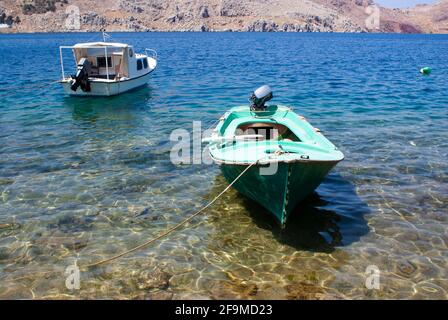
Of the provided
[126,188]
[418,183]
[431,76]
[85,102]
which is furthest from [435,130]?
[431,76]

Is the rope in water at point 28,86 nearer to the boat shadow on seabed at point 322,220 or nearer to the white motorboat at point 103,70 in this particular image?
the white motorboat at point 103,70

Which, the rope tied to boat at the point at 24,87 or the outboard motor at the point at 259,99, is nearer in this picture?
the outboard motor at the point at 259,99

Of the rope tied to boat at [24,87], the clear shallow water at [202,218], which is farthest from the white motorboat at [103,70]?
the clear shallow water at [202,218]

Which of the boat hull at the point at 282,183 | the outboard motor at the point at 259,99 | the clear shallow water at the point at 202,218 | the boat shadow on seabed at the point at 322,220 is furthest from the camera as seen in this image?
the outboard motor at the point at 259,99

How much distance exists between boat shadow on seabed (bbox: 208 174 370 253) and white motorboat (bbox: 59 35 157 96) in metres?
18.6

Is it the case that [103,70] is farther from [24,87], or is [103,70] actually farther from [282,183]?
[282,183]

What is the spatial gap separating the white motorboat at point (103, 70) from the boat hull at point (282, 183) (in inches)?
772

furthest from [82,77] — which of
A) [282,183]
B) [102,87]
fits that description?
[282,183]

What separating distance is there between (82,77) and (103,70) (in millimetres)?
3046

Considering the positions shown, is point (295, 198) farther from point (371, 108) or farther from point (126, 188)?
point (371, 108)

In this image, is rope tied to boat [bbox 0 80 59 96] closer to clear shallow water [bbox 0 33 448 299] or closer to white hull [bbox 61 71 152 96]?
white hull [bbox 61 71 152 96]

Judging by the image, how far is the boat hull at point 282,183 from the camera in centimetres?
912

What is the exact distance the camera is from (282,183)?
9227 millimetres

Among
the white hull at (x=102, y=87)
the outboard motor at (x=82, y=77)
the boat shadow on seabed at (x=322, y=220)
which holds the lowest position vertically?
the boat shadow on seabed at (x=322, y=220)
